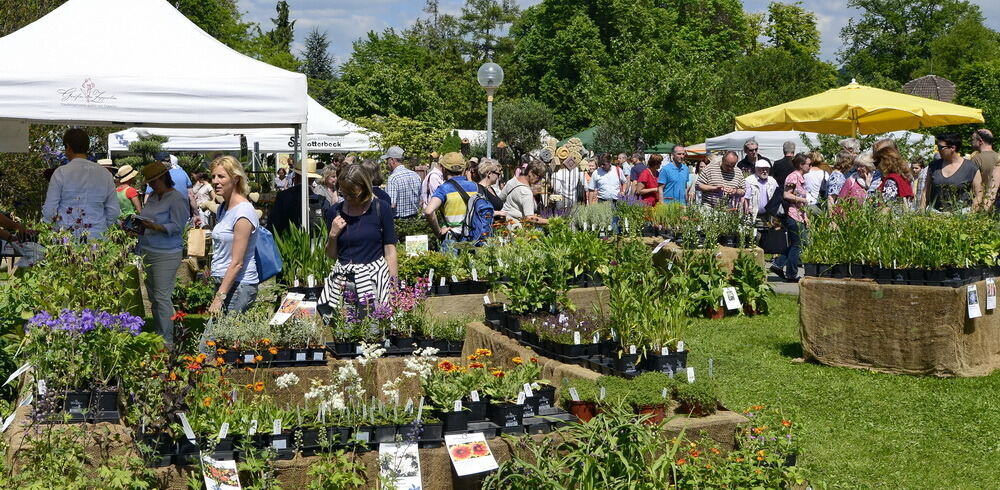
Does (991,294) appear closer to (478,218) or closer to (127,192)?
(478,218)

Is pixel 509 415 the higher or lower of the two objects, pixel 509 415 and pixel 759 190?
the lower

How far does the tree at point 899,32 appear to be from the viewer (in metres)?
56.4

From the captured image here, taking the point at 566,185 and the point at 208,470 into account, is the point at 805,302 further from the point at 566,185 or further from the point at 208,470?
the point at 566,185

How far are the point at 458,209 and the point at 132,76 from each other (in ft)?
9.81

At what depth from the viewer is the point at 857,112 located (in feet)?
38.8

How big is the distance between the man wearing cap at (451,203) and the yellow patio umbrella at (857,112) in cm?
457

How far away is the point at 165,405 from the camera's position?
12.8 ft

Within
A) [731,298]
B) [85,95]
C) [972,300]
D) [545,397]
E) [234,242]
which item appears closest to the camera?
[545,397]

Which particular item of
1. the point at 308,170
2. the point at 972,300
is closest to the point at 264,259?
the point at 972,300

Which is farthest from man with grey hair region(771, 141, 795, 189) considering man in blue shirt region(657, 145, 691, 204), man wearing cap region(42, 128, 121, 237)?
man wearing cap region(42, 128, 121, 237)

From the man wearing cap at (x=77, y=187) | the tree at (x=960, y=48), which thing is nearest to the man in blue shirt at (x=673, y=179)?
the man wearing cap at (x=77, y=187)

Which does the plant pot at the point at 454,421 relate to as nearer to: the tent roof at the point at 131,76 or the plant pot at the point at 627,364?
the plant pot at the point at 627,364

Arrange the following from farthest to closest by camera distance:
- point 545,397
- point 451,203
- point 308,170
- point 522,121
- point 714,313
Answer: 1. point 522,121
2. point 308,170
3. point 714,313
4. point 451,203
5. point 545,397

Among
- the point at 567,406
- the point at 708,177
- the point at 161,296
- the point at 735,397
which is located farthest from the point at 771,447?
the point at 708,177
